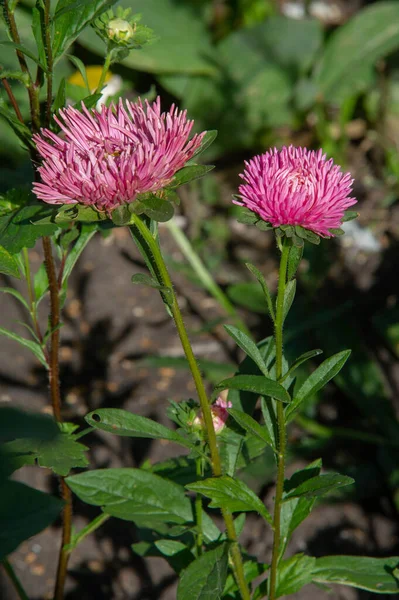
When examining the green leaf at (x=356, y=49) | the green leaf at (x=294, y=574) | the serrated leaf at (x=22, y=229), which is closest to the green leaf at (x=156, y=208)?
the serrated leaf at (x=22, y=229)

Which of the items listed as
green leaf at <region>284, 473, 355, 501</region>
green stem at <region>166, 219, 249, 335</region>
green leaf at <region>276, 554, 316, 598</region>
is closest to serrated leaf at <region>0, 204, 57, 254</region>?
green leaf at <region>284, 473, 355, 501</region>

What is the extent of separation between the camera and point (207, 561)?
33.4 inches

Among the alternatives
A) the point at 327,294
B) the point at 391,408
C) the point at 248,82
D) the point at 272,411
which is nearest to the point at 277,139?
the point at 248,82

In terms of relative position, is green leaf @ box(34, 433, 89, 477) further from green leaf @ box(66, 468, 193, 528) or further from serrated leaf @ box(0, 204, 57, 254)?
serrated leaf @ box(0, 204, 57, 254)

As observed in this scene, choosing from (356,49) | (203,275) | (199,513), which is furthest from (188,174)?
(356,49)

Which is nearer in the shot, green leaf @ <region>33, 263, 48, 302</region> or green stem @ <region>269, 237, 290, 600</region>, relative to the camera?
green stem @ <region>269, 237, 290, 600</region>

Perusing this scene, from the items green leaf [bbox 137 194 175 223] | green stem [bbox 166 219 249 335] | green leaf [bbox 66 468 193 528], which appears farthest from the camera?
green stem [bbox 166 219 249 335]

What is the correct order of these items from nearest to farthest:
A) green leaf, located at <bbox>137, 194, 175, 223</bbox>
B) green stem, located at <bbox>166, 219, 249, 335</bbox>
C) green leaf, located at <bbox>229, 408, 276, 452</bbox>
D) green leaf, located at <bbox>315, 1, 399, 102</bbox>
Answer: green leaf, located at <bbox>137, 194, 175, 223</bbox>, green leaf, located at <bbox>229, 408, 276, 452</bbox>, green stem, located at <bbox>166, 219, 249, 335</bbox>, green leaf, located at <bbox>315, 1, 399, 102</bbox>

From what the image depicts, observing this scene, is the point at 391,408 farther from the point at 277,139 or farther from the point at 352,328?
the point at 277,139

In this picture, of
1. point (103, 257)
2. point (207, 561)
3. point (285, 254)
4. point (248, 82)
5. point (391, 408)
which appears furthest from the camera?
point (248, 82)

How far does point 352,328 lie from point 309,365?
0.50 feet

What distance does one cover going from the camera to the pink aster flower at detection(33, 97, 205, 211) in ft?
2.26

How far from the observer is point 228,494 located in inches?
32.2

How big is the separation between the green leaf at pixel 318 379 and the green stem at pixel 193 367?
9cm
